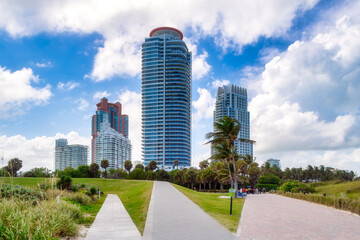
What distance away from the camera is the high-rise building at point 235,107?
189 metres

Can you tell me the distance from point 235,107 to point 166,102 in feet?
218

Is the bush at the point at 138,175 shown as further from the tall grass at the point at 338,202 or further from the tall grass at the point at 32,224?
the tall grass at the point at 32,224

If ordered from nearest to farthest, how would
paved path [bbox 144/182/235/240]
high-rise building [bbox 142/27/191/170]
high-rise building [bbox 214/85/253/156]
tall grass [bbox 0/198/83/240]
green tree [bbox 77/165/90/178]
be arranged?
tall grass [bbox 0/198/83/240] → paved path [bbox 144/182/235/240] → green tree [bbox 77/165/90/178] → high-rise building [bbox 142/27/191/170] → high-rise building [bbox 214/85/253/156]

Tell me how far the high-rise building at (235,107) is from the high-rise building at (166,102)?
46.9 metres

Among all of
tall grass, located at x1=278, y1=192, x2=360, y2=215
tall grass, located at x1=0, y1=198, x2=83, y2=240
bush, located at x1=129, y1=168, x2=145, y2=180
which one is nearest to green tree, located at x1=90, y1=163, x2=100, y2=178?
bush, located at x1=129, y1=168, x2=145, y2=180

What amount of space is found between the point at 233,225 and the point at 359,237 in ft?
13.9

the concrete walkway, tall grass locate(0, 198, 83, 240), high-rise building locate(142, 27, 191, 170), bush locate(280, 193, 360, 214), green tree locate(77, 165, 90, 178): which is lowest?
green tree locate(77, 165, 90, 178)

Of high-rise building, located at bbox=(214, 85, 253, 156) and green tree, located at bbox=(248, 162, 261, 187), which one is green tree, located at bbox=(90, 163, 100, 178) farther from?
high-rise building, located at bbox=(214, 85, 253, 156)

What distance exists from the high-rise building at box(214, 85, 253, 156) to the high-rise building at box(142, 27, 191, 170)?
46.9m

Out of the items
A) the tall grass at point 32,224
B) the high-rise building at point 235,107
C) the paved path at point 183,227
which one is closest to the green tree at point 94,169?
the paved path at point 183,227

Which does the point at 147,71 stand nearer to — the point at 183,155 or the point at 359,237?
the point at 183,155

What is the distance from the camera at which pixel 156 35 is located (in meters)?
156

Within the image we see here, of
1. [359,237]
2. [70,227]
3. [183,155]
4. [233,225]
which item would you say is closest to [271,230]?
[233,225]

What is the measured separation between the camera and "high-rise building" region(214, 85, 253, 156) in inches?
7436
